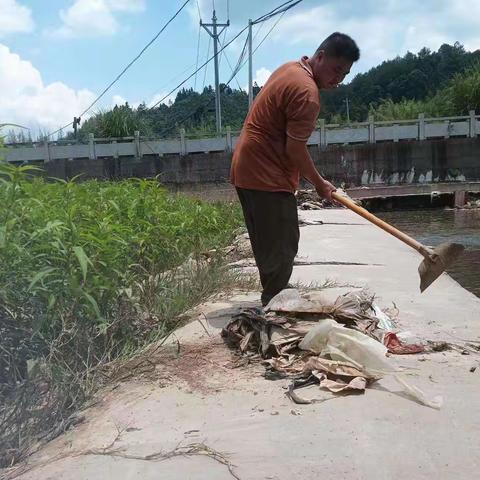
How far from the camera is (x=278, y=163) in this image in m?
3.27

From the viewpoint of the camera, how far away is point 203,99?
36.4 meters

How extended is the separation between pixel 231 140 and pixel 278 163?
21.7 metres

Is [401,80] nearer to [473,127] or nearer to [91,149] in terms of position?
[473,127]

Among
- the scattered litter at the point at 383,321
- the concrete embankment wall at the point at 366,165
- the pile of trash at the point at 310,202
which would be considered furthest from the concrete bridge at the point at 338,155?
the scattered litter at the point at 383,321

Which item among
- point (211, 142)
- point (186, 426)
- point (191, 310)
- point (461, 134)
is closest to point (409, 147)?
point (461, 134)

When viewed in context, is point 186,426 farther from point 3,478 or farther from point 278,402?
point 3,478

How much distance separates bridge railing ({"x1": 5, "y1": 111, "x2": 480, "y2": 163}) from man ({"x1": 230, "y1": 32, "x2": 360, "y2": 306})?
820 inches

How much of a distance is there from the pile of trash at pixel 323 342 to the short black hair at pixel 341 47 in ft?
4.14

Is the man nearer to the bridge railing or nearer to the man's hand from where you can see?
the man's hand

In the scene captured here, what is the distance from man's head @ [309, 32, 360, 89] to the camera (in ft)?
10.3

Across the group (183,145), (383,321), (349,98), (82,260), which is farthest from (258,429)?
(349,98)

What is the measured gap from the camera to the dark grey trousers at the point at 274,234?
3.27 meters

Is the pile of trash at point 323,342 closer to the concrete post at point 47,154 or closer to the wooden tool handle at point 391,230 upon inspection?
the wooden tool handle at point 391,230

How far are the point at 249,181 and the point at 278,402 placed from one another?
1.41 m
